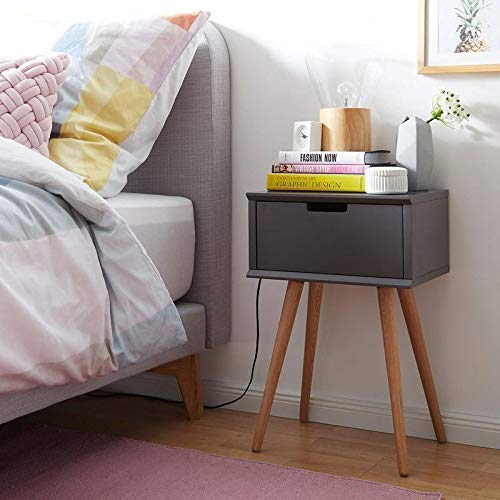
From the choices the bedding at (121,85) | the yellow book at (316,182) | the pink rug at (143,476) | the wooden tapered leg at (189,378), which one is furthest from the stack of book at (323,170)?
the pink rug at (143,476)

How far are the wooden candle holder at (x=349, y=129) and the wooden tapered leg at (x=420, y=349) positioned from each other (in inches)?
15.0

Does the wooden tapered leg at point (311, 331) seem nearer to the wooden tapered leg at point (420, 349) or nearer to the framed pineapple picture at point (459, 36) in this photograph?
the wooden tapered leg at point (420, 349)

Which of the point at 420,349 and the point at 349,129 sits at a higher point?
the point at 349,129

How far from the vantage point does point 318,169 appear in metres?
2.18

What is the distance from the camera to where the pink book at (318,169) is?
2.12m

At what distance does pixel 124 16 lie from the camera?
2.57 m

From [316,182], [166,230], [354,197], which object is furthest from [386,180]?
[166,230]

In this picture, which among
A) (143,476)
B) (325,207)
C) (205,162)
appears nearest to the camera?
(143,476)

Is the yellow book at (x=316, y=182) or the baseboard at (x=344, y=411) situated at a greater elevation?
the yellow book at (x=316, y=182)

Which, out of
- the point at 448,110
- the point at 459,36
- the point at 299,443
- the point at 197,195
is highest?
the point at 459,36

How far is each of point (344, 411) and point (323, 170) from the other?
0.67 metres

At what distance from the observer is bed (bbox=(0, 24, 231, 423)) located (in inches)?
94.7

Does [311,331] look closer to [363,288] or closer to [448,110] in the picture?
[363,288]

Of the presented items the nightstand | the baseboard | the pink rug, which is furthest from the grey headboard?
the pink rug
